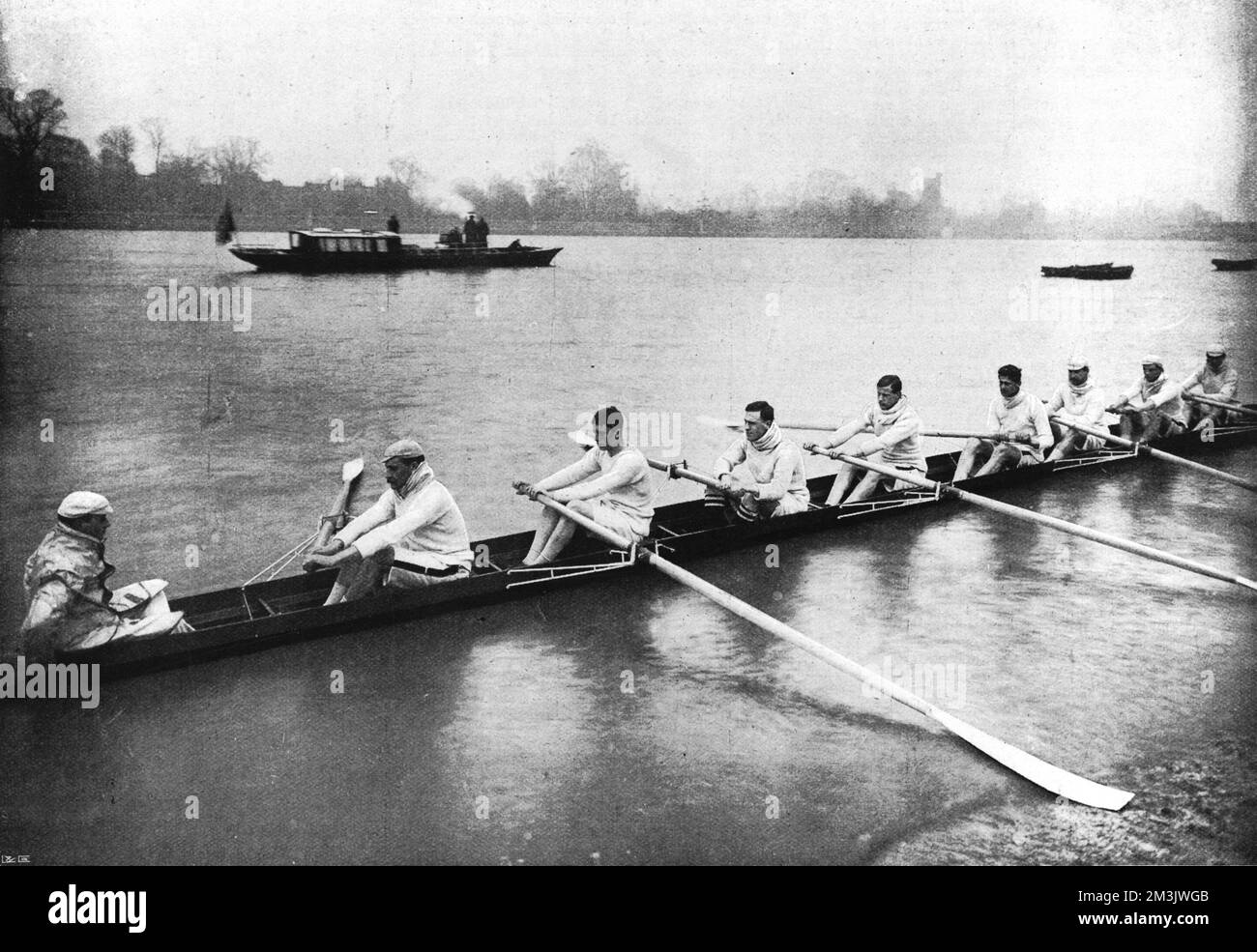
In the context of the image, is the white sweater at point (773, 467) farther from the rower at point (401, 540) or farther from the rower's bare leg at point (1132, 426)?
the rower's bare leg at point (1132, 426)

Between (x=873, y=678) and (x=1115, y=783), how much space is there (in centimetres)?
132

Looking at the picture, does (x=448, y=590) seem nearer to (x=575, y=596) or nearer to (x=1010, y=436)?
(x=575, y=596)

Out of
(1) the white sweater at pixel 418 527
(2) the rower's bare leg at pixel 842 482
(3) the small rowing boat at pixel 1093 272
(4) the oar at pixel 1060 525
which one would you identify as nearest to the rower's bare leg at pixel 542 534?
(1) the white sweater at pixel 418 527

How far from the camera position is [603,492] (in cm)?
720

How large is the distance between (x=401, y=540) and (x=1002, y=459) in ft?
22.9

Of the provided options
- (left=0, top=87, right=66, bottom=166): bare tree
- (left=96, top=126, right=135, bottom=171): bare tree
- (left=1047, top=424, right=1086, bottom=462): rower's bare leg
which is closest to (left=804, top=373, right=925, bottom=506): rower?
(left=1047, top=424, right=1086, bottom=462): rower's bare leg

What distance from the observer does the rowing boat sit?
18.5ft

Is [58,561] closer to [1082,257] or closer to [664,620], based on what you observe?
[664,620]

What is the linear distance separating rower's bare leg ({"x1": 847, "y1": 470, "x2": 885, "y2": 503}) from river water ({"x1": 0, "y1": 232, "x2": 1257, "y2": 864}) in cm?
33

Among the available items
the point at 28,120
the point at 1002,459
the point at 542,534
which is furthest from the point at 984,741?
the point at 28,120

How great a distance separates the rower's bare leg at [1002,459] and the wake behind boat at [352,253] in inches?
484

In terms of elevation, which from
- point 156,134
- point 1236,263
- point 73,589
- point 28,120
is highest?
point 156,134

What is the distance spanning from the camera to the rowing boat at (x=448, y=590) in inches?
221

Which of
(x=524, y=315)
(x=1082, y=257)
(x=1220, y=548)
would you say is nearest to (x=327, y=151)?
(x=1220, y=548)
